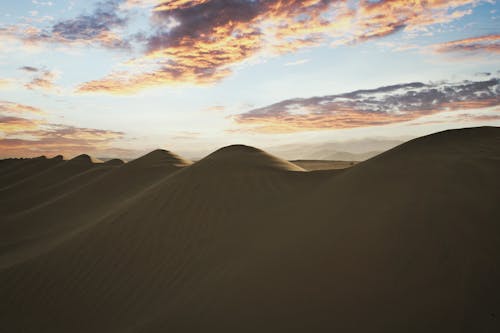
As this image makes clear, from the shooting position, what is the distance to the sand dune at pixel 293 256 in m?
4.46

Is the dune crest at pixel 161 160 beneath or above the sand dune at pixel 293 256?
above

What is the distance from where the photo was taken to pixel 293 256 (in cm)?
605

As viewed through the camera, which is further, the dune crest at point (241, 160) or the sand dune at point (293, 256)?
the dune crest at point (241, 160)

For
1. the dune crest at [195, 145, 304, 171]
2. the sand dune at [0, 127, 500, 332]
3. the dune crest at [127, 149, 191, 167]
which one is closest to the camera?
the sand dune at [0, 127, 500, 332]

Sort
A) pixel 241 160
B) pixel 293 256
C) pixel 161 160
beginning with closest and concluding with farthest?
pixel 293 256 < pixel 241 160 < pixel 161 160

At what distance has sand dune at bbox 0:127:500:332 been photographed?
176 inches

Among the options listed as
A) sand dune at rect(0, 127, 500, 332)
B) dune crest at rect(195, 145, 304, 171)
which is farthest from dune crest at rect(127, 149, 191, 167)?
sand dune at rect(0, 127, 500, 332)

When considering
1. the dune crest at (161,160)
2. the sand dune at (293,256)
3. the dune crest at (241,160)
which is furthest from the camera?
the dune crest at (161,160)

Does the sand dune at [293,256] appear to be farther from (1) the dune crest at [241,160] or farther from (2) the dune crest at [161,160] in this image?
(2) the dune crest at [161,160]

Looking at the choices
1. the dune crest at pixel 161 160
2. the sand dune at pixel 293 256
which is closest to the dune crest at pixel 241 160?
the sand dune at pixel 293 256

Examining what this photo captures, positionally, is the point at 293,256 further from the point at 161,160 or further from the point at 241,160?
the point at 161,160

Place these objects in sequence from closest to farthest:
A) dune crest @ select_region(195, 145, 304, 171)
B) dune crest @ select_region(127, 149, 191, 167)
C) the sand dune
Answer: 1. the sand dune
2. dune crest @ select_region(195, 145, 304, 171)
3. dune crest @ select_region(127, 149, 191, 167)

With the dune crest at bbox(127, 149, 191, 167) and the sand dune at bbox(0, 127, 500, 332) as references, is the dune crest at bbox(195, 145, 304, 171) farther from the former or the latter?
the dune crest at bbox(127, 149, 191, 167)

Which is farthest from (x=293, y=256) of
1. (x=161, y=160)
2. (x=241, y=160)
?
(x=161, y=160)
